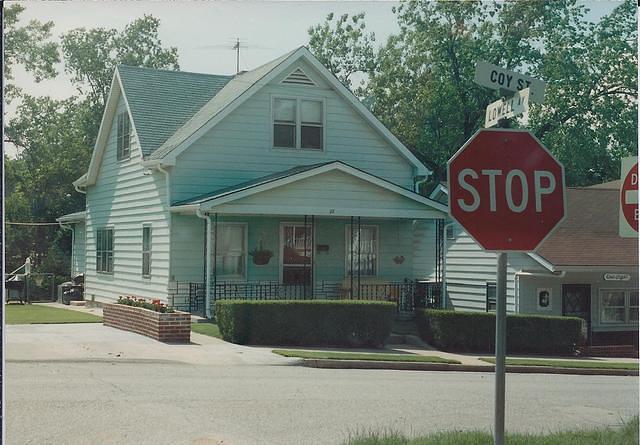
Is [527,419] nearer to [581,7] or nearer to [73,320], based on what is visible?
[581,7]

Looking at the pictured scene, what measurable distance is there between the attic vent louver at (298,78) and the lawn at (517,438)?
379 centimetres

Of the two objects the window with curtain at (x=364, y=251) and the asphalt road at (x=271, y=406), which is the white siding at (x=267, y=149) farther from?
the asphalt road at (x=271, y=406)

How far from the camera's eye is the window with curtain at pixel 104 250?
9055 millimetres

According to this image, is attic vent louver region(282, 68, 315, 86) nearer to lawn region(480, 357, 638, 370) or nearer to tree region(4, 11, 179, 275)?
tree region(4, 11, 179, 275)

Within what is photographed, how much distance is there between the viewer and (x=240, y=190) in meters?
11.5

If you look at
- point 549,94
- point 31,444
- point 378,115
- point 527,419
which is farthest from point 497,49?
point 31,444

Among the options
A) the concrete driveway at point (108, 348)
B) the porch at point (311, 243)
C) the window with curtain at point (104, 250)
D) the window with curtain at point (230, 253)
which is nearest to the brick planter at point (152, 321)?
the concrete driveway at point (108, 348)

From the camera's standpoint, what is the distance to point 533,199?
6758 millimetres

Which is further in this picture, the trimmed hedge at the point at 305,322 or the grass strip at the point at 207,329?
the trimmed hedge at the point at 305,322

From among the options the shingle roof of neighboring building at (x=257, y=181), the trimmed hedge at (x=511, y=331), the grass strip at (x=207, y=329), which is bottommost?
the grass strip at (x=207, y=329)

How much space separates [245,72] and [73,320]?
12.3 feet

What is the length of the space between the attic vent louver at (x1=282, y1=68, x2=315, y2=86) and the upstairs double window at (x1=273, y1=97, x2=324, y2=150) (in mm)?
195

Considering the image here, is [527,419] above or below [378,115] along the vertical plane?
below

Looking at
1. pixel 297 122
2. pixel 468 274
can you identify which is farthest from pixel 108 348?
pixel 468 274
